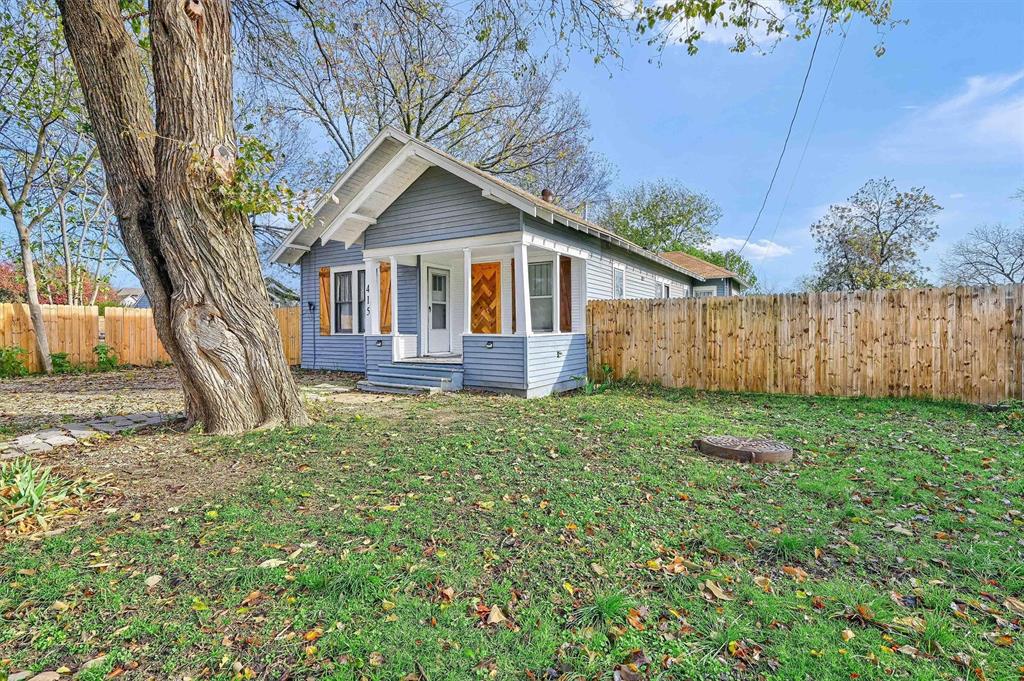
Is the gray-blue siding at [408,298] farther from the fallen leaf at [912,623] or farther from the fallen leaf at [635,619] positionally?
the fallen leaf at [912,623]

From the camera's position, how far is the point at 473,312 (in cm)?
1138

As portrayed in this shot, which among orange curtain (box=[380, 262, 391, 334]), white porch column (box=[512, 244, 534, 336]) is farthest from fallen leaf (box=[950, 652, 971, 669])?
orange curtain (box=[380, 262, 391, 334])

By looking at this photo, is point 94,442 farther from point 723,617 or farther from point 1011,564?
point 1011,564

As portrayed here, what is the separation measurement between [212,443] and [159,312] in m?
1.73

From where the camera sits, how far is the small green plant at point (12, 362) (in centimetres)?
1162

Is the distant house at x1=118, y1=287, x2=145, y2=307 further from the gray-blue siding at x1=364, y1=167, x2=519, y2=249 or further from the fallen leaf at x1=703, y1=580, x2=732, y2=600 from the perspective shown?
the fallen leaf at x1=703, y1=580, x2=732, y2=600

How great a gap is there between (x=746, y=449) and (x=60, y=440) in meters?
7.37

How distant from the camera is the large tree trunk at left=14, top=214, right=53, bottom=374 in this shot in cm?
1187

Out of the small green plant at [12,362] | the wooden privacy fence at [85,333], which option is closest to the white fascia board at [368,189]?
the wooden privacy fence at [85,333]

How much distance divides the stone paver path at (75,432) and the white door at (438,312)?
5.79 m

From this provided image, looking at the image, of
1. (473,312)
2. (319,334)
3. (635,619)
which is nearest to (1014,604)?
(635,619)

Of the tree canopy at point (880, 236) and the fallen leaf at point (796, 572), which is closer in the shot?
the fallen leaf at point (796, 572)

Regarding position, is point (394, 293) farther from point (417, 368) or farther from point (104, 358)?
point (104, 358)

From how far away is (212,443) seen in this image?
5.27m
